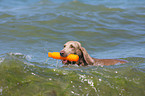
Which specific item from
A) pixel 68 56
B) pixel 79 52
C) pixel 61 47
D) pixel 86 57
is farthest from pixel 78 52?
pixel 61 47

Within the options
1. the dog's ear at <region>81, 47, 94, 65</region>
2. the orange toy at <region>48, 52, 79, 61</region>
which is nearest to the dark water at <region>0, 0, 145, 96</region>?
the orange toy at <region>48, 52, 79, 61</region>

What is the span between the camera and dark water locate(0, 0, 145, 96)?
17.3 ft

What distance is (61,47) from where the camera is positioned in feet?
31.4

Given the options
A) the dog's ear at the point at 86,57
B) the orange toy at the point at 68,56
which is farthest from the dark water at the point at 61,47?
the dog's ear at the point at 86,57

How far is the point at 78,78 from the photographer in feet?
18.3

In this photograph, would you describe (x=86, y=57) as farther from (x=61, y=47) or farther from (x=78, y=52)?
(x=61, y=47)

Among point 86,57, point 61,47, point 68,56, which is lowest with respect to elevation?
point 61,47

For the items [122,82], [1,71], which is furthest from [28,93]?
[122,82]

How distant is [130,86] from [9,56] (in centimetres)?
314

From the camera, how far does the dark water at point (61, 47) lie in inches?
207

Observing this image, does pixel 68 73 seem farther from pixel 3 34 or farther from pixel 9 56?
pixel 3 34

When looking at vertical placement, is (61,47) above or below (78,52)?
below

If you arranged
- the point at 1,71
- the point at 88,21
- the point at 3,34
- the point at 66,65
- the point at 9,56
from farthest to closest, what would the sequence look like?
the point at 88,21 < the point at 3,34 < the point at 66,65 < the point at 9,56 < the point at 1,71

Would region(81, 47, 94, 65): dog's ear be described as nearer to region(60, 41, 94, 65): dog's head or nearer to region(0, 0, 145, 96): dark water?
region(60, 41, 94, 65): dog's head
